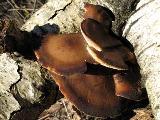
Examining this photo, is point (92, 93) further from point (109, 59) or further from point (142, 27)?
point (142, 27)

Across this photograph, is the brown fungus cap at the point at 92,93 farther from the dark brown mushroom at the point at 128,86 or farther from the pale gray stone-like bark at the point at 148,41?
the pale gray stone-like bark at the point at 148,41

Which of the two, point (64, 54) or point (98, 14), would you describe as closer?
point (64, 54)

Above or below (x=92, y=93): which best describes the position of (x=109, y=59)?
above

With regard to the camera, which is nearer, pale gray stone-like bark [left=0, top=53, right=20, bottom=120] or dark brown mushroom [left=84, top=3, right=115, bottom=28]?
pale gray stone-like bark [left=0, top=53, right=20, bottom=120]

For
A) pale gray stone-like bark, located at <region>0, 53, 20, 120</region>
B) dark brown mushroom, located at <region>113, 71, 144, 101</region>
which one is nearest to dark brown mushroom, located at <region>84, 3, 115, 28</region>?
dark brown mushroom, located at <region>113, 71, 144, 101</region>

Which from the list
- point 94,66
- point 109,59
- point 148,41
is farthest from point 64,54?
point 148,41

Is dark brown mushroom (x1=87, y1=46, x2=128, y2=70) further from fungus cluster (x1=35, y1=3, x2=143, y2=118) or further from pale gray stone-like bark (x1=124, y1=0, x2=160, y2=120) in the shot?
pale gray stone-like bark (x1=124, y1=0, x2=160, y2=120)

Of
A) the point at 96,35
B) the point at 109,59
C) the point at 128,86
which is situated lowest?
the point at 128,86

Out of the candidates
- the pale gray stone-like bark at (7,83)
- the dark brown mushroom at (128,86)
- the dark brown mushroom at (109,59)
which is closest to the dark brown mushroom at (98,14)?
the dark brown mushroom at (109,59)

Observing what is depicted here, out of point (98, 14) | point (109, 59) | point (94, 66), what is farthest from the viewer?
point (98, 14)
